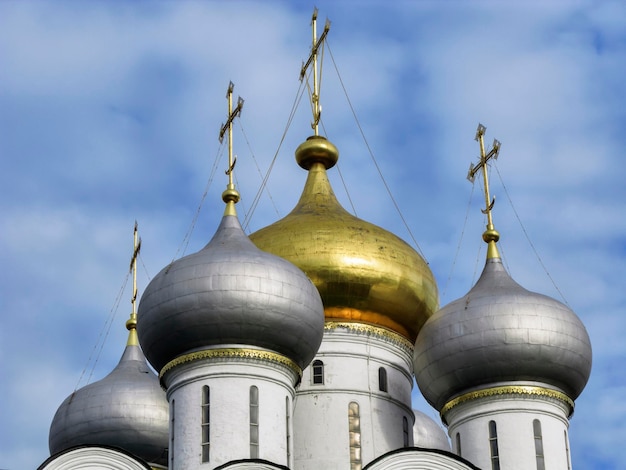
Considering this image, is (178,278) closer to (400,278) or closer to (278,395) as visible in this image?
(278,395)

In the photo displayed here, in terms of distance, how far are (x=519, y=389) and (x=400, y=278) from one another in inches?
117

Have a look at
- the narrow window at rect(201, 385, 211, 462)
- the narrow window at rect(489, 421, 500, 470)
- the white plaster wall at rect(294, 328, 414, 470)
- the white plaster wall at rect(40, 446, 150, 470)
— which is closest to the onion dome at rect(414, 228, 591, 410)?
the narrow window at rect(489, 421, 500, 470)

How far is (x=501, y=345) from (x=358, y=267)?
9.52 feet

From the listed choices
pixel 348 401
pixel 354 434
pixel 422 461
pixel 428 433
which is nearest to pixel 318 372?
pixel 348 401

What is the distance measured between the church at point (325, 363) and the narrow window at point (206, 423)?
26 mm

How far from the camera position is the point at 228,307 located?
2161cm

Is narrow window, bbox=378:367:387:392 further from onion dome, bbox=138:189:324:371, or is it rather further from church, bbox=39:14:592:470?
onion dome, bbox=138:189:324:371

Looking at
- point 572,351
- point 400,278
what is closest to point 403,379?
point 400,278

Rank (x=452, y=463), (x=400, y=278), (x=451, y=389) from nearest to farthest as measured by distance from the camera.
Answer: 1. (x=452, y=463)
2. (x=451, y=389)
3. (x=400, y=278)

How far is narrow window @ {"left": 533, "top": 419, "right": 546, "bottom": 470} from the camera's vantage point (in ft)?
73.3

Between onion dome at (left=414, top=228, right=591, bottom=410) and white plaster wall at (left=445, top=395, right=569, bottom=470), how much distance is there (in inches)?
10.6

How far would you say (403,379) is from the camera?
24.9 m

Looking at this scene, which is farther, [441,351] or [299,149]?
[299,149]

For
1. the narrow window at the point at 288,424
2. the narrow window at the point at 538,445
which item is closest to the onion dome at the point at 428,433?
the narrow window at the point at 538,445
